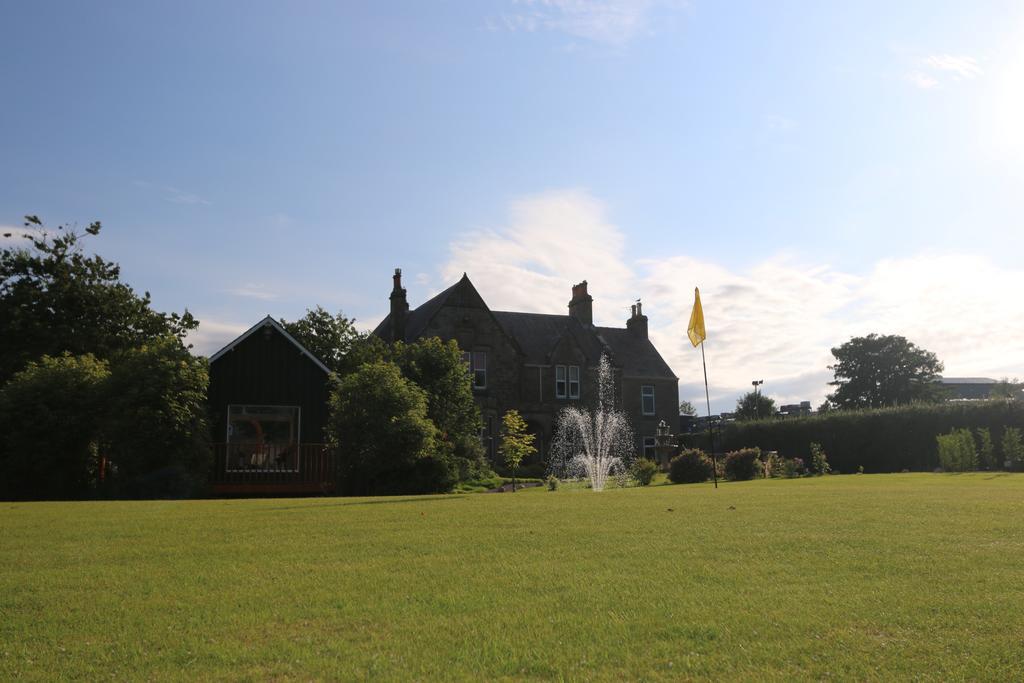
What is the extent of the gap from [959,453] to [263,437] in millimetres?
24196

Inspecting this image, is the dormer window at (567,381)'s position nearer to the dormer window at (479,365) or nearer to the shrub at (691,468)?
the dormer window at (479,365)

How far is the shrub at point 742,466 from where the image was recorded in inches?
1187

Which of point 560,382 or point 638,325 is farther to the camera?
point 638,325

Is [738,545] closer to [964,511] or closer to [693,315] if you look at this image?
[964,511]

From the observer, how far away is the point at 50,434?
69.4 feet

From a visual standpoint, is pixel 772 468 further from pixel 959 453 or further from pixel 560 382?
pixel 560 382

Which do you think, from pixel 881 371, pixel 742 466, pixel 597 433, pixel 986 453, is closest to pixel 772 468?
pixel 742 466

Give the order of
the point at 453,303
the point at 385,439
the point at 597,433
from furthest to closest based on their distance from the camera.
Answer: the point at 597,433, the point at 453,303, the point at 385,439

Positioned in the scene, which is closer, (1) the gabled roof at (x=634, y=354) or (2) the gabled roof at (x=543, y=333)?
(2) the gabled roof at (x=543, y=333)

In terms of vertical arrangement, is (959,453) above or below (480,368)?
below

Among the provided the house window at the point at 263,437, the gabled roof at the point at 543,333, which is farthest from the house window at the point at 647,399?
the house window at the point at 263,437

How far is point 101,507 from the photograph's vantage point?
1397cm

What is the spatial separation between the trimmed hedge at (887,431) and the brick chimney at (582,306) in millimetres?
14567

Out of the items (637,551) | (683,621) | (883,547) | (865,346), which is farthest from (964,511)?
(865,346)
